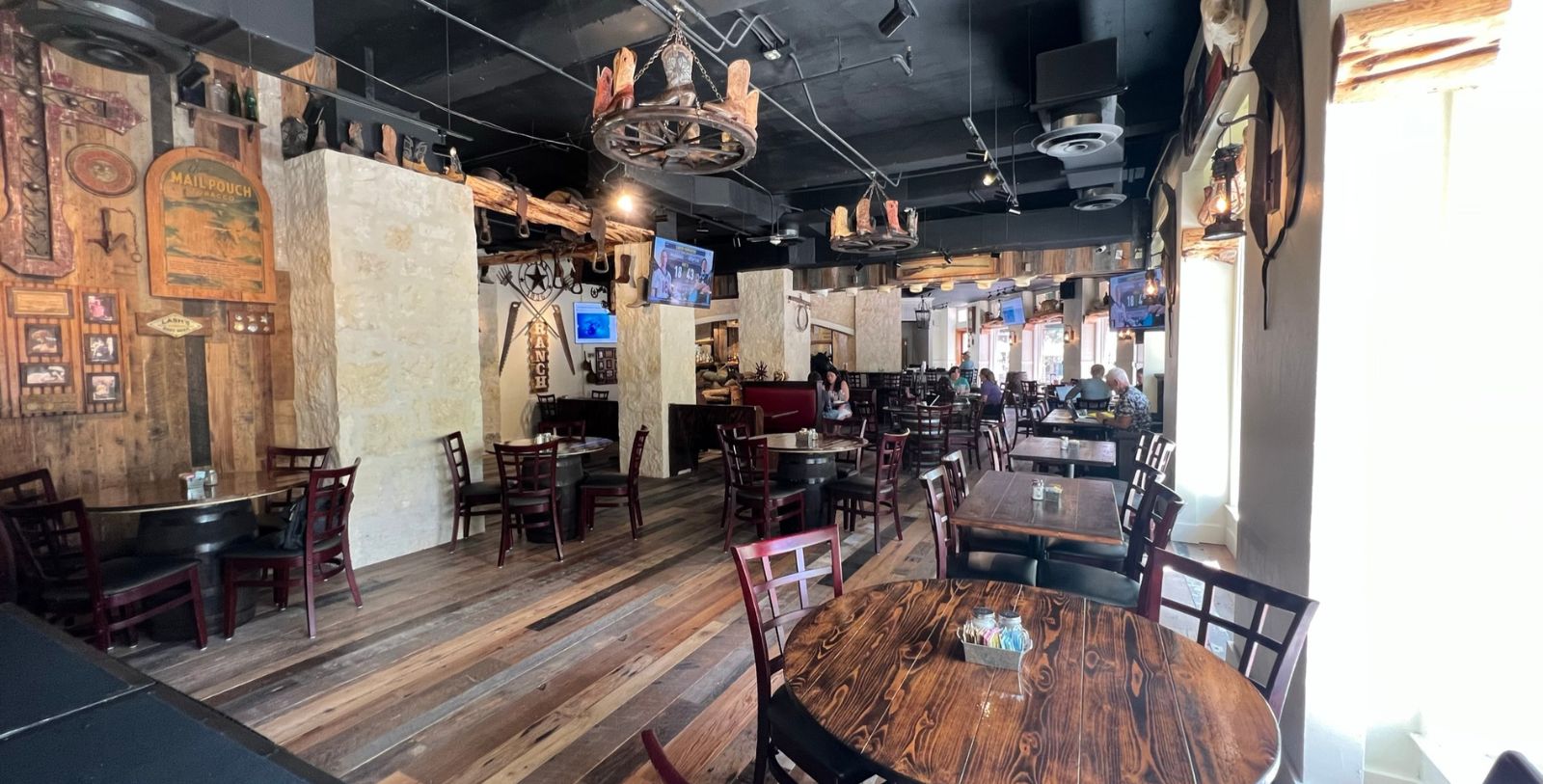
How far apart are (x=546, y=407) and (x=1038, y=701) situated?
10444 mm

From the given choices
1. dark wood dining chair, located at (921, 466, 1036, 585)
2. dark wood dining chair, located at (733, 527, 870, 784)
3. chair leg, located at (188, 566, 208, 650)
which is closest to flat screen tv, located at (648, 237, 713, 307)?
chair leg, located at (188, 566, 208, 650)

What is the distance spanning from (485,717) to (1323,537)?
3296mm

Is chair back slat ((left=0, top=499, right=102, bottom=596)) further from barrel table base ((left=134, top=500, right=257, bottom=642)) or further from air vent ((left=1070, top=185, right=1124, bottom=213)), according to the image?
air vent ((left=1070, top=185, right=1124, bottom=213))

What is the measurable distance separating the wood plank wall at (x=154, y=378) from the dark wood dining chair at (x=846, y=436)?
456 centimetres

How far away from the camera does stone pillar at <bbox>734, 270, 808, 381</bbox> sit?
10.1 metres

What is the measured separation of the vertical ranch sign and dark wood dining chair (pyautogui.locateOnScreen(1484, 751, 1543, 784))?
6.02 metres

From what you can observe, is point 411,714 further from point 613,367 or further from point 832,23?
point 613,367

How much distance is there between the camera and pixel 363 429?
453 centimetres

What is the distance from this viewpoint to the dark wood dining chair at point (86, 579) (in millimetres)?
2807

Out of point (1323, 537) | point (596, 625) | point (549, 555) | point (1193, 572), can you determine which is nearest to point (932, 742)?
point (1193, 572)

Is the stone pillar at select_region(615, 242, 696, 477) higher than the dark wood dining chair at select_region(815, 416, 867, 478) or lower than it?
higher

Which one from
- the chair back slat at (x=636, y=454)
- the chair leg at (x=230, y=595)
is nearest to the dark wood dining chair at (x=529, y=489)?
the chair back slat at (x=636, y=454)

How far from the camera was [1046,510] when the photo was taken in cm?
304

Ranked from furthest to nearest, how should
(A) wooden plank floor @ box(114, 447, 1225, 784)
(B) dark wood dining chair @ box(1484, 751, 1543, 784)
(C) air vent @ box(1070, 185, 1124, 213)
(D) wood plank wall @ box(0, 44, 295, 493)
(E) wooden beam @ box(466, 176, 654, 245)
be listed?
(C) air vent @ box(1070, 185, 1124, 213) < (E) wooden beam @ box(466, 176, 654, 245) < (D) wood plank wall @ box(0, 44, 295, 493) < (A) wooden plank floor @ box(114, 447, 1225, 784) < (B) dark wood dining chair @ box(1484, 751, 1543, 784)
